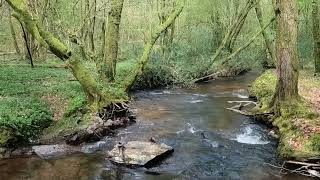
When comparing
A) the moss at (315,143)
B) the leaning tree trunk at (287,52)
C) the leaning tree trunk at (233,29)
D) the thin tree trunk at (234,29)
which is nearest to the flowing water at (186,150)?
the moss at (315,143)

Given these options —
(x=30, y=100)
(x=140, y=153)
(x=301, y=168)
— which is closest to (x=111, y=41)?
(x=30, y=100)

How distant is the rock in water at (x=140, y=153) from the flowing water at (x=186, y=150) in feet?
0.84

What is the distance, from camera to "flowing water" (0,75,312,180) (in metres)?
11.2

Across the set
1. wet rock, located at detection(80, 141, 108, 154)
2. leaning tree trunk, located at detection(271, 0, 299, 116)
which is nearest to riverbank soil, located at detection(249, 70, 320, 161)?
leaning tree trunk, located at detection(271, 0, 299, 116)

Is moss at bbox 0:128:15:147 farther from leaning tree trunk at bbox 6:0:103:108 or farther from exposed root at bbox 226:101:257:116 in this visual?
exposed root at bbox 226:101:257:116

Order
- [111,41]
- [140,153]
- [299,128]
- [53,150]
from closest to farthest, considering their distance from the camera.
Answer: [140,153]
[299,128]
[53,150]
[111,41]

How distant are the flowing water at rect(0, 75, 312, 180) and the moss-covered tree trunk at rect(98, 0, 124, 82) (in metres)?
2.13

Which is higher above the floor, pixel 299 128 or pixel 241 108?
pixel 299 128

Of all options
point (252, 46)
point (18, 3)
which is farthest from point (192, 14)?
point (18, 3)

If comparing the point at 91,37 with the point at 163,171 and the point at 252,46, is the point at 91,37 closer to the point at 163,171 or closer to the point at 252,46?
the point at 252,46

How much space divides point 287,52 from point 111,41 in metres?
9.03

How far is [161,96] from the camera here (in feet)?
75.3

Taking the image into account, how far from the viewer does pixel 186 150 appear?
1340 centimetres

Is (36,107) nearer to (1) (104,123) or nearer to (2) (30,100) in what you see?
(2) (30,100)
